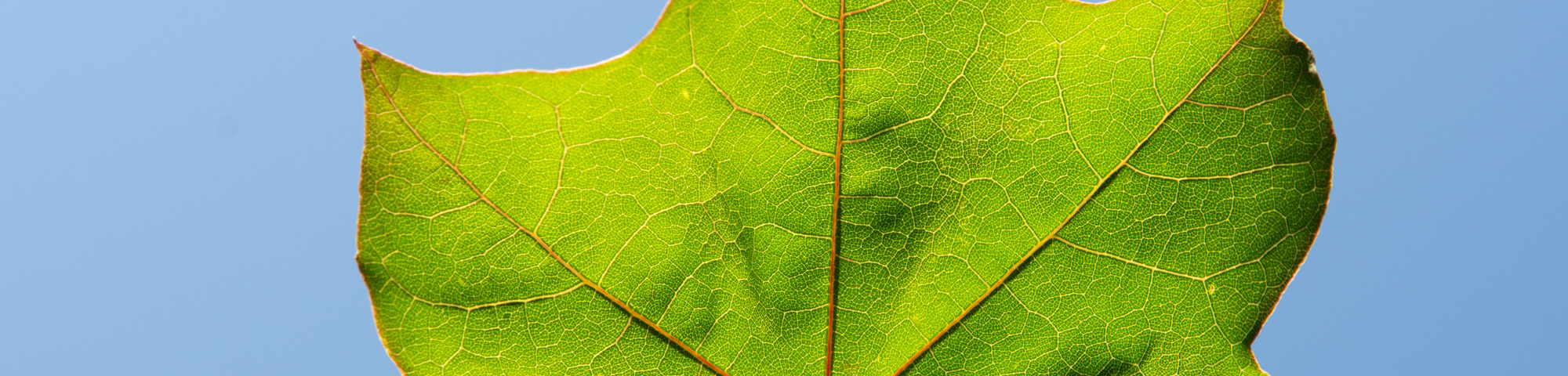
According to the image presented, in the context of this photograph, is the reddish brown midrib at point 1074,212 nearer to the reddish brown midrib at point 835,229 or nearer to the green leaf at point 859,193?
the green leaf at point 859,193

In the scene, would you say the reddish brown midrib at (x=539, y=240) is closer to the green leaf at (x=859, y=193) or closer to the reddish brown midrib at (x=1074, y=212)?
the green leaf at (x=859, y=193)

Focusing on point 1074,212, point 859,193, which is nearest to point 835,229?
point 859,193

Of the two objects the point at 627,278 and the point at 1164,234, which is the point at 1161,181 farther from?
the point at 627,278

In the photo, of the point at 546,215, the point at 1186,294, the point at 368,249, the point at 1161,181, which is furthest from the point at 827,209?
the point at 368,249

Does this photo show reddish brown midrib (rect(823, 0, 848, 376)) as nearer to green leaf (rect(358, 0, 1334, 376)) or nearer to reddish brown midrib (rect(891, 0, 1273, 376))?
green leaf (rect(358, 0, 1334, 376))

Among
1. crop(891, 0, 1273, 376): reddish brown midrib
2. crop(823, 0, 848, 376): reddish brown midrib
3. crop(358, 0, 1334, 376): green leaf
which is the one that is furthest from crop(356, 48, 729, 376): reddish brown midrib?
crop(891, 0, 1273, 376): reddish brown midrib

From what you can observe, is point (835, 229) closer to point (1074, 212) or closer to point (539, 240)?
point (1074, 212)

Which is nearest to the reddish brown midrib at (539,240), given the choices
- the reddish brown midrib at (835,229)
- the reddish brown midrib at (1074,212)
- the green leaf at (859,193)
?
the green leaf at (859,193)
